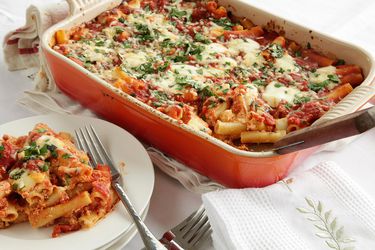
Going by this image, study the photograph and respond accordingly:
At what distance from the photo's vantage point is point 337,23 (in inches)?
116

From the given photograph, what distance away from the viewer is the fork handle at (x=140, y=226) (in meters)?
1.48

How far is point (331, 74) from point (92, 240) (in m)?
1.22

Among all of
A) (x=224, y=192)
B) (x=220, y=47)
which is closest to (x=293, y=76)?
(x=220, y=47)

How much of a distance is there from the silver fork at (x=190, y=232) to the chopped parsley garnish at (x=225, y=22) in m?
1.05

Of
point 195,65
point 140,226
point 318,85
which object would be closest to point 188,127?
point 140,226

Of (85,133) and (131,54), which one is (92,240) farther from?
(131,54)

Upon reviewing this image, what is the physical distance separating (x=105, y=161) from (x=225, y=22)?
105cm

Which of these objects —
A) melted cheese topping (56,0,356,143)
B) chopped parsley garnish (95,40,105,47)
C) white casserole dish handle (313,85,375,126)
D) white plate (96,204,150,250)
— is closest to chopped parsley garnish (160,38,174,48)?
melted cheese topping (56,0,356,143)

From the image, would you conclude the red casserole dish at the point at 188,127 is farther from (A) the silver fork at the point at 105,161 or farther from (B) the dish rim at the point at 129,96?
(A) the silver fork at the point at 105,161

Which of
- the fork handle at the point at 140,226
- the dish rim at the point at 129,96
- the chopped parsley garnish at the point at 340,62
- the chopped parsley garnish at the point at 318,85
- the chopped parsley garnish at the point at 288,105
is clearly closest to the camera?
the fork handle at the point at 140,226

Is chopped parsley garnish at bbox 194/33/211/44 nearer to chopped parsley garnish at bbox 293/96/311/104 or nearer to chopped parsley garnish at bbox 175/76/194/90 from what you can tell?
chopped parsley garnish at bbox 175/76/194/90

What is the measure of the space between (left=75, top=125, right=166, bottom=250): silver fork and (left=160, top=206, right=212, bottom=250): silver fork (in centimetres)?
8

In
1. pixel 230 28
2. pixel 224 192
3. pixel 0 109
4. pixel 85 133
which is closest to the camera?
pixel 224 192

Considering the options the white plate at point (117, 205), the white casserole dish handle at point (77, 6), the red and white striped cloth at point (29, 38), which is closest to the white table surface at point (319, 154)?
the red and white striped cloth at point (29, 38)
